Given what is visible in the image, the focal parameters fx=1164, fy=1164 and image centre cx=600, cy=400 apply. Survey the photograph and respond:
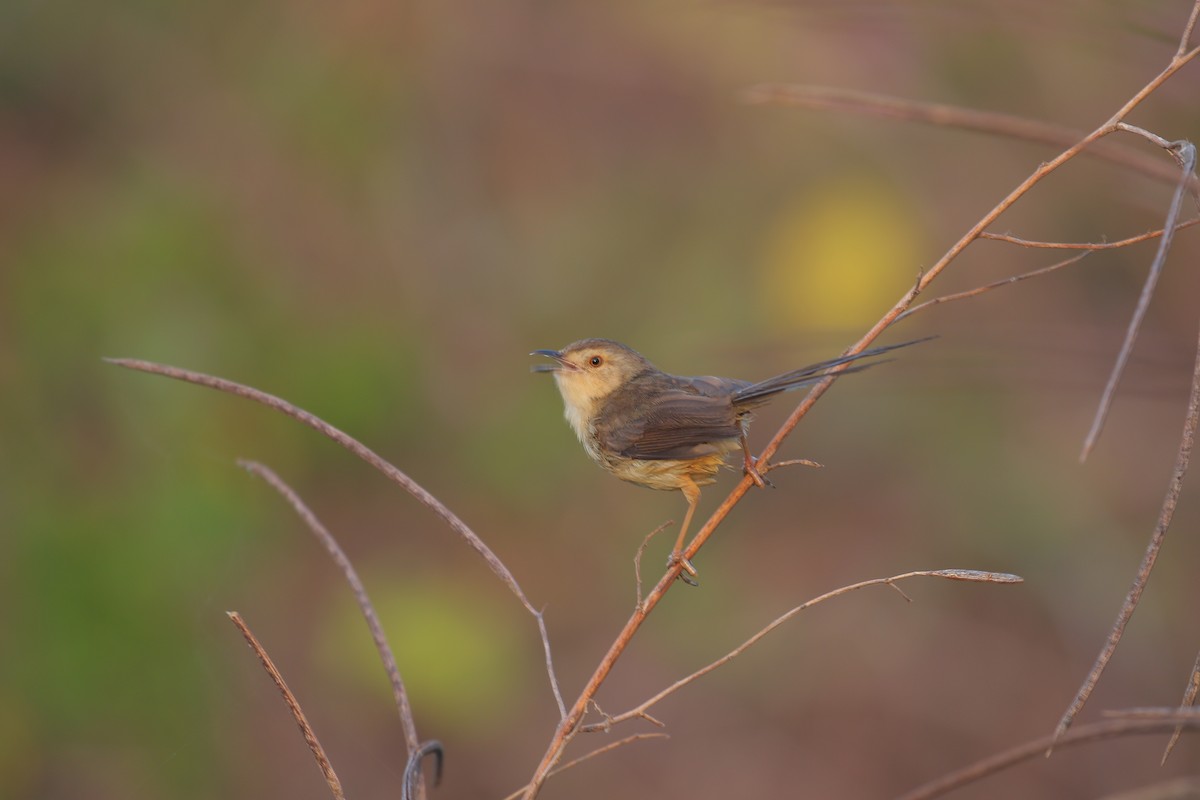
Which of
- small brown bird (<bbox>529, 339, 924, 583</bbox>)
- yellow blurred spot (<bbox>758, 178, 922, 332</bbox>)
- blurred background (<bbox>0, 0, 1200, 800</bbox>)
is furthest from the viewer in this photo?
yellow blurred spot (<bbox>758, 178, 922, 332</bbox>)

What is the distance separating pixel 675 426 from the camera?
10.3 ft

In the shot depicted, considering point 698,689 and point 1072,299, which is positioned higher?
point 1072,299

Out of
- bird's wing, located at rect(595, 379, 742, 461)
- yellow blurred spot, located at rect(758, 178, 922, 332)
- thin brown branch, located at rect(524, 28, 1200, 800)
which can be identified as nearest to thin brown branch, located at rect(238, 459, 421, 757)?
thin brown branch, located at rect(524, 28, 1200, 800)

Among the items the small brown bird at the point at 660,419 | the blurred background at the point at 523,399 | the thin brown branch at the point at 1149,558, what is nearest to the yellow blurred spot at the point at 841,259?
the blurred background at the point at 523,399

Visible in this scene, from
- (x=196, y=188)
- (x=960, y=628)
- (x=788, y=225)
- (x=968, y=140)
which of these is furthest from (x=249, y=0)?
(x=960, y=628)

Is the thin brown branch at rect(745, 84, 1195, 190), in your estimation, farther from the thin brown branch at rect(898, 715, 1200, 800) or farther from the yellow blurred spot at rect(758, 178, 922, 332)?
the yellow blurred spot at rect(758, 178, 922, 332)

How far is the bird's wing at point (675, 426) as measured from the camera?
119 inches

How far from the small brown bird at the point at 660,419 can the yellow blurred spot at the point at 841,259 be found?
3074 millimetres

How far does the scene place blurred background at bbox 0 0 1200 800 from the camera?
18.7 ft

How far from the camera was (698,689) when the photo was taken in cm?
621

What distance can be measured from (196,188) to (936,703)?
5484 mm

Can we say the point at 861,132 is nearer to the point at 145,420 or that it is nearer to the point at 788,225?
the point at 788,225

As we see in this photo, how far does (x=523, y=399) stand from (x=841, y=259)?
2.08m

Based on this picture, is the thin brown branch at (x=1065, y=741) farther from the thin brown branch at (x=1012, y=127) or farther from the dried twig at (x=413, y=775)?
the thin brown branch at (x=1012, y=127)
